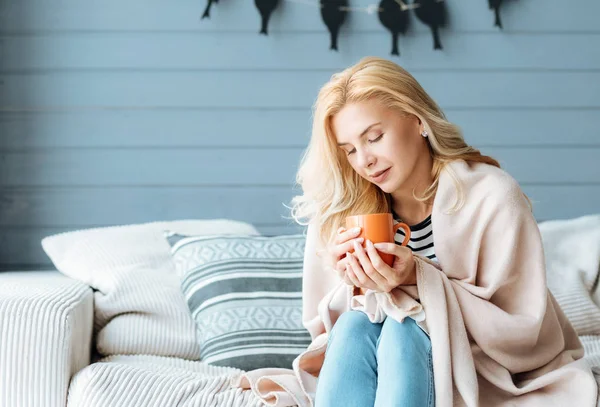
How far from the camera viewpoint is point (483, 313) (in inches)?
57.8

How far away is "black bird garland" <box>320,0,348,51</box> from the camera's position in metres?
2.56

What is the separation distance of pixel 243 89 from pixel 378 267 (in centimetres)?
136

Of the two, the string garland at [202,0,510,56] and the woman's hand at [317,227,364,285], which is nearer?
the woman's hand at [317,227,364,285]

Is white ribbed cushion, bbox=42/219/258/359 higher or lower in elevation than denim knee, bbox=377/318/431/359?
lower

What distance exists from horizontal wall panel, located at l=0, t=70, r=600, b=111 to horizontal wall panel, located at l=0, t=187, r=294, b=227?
0.29 m

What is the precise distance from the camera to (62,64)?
2551 millimetres

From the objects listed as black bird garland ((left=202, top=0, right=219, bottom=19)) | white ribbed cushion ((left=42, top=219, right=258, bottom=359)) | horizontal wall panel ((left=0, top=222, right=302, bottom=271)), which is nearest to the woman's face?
white ribbed cushion ((left=42, top=219, right=258, bottom=359))

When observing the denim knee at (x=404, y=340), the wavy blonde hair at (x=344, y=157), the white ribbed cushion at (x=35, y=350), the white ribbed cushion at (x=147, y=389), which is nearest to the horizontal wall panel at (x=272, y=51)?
the wavy blonde hair at (x=344, y=157)

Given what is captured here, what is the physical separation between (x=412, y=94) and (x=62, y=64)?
1412 millimetres

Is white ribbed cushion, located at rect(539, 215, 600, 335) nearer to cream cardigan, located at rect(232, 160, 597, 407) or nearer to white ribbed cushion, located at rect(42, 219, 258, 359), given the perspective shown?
cream cardigan, located at rect(232, 160, 597, 407)

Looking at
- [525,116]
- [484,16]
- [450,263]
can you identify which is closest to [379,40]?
[484,16]

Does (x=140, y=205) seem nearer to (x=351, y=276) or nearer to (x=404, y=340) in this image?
(x=351, y=276)

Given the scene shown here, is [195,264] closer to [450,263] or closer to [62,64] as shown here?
[450,263]

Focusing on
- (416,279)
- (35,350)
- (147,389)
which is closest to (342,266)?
(416,279)
